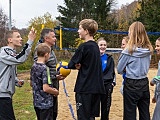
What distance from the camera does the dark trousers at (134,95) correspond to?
4168 millimetres

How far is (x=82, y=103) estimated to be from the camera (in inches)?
155

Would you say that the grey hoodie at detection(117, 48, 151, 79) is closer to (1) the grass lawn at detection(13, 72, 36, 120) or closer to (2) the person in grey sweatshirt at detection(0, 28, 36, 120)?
(2) the person in grey sweatshirt at detection(0, 28, 36, 120)

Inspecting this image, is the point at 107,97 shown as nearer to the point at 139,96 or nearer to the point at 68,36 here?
the point at 139,96

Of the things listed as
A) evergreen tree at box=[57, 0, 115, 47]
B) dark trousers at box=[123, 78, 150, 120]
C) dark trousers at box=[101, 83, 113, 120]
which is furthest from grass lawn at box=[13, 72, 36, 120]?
evergreen tree at box=[57, 0, 115, 47]

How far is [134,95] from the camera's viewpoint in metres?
4.17

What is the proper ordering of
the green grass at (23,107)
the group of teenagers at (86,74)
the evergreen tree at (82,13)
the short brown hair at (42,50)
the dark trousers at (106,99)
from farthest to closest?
the evergreen tree at (82,13)
the green grass at (23,107)
the dark trousers at (106,99)
the short brown hair at (42,50)
the group of teenagers at (86,74)

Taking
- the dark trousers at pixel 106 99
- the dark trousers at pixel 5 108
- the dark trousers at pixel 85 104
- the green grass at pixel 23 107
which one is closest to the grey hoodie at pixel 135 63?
the dark trousers at pixel 85 104

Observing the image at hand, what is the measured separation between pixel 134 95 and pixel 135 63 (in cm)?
44

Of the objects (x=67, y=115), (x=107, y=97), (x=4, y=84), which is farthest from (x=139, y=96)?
(x=67, y=115)

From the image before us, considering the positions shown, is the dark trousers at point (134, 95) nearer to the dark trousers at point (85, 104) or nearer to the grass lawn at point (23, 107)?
the dark trousers at point (85, 104)

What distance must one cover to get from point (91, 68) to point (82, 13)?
36276 millimetres

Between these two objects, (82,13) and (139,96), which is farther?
(82,13)

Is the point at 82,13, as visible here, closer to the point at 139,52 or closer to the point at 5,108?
the point at 139,52

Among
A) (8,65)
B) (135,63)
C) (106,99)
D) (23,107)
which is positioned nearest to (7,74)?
(8,65)
